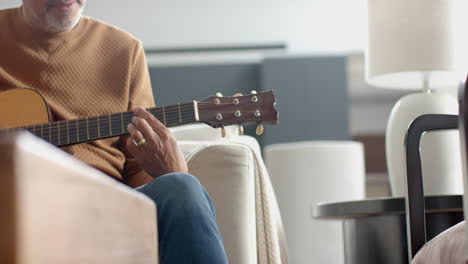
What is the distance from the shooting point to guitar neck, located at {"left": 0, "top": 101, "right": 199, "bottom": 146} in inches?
55.1

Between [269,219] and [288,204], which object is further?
[288,204]

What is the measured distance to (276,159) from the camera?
2.79 metres

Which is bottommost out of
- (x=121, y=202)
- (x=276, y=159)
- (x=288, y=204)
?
(x=288, y=204)

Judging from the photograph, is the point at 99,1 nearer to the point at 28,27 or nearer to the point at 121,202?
the point at 28,27

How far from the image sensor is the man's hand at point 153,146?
131 centimetres

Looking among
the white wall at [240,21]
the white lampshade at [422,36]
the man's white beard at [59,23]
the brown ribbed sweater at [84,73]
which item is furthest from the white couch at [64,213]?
the white wall at [240,21]

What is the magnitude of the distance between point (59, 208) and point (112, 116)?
1095 millimetres

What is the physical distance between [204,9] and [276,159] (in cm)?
290

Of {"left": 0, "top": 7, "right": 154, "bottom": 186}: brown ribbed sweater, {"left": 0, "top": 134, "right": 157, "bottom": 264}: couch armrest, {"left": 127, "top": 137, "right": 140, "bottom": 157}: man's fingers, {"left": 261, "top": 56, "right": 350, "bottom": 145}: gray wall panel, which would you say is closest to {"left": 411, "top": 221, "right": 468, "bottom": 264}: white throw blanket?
{"left": 0, "top": 134, "right": 157, "bottom": 264}: couch armrest

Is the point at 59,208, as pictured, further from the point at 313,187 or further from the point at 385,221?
the point at 313,187

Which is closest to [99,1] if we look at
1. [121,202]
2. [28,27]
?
[28,27]

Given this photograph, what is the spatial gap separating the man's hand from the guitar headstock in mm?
127

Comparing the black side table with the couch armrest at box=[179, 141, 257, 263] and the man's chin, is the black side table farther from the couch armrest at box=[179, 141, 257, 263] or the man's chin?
the man's chin

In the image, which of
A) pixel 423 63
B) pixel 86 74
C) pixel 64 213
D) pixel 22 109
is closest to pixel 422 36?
pixel 423 63
